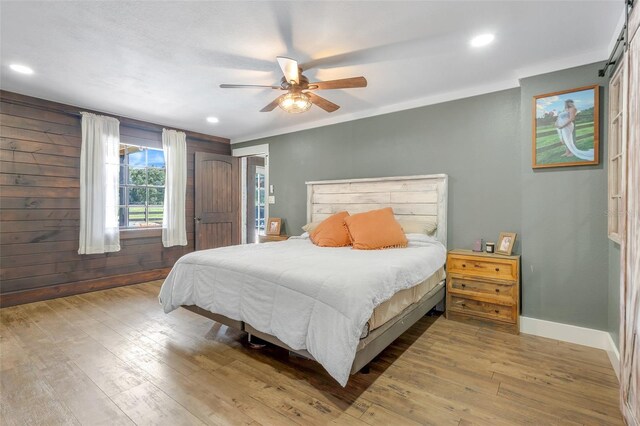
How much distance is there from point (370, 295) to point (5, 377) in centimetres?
251

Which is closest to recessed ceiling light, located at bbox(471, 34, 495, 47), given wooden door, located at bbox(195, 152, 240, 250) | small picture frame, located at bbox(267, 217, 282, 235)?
small picture frame, located at bbox(267, 217, 282, 235)

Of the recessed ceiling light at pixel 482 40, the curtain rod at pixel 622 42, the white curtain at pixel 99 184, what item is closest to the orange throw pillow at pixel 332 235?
the recessed ceiling light at pixel 482 40

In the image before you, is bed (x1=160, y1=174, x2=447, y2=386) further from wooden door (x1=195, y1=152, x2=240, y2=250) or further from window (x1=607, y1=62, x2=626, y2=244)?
wooden door (x1=195, y1=152, x2=240, y2=250)

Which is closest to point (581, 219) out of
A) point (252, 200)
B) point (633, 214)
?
point (633, 214)

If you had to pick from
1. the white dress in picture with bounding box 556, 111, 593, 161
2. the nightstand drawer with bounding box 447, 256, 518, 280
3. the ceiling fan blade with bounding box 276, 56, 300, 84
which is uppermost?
the ceiling fan blade with bounding box 276, 56, 300, 84

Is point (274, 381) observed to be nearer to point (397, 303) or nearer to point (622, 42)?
point (397, 303)

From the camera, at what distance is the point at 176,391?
1849 millimetres

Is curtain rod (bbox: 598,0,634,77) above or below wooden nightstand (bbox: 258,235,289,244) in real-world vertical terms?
above

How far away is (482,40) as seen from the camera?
233cm

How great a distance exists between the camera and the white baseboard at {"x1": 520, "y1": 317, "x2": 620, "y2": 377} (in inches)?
93.6

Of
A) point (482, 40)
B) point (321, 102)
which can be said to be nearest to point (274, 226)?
point (321, 102)

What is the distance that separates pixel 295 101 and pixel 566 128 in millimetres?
2436

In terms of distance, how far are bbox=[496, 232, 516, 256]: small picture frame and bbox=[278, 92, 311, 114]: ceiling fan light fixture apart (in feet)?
7.71

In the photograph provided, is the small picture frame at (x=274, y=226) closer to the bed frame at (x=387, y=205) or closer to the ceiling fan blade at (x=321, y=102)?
the bed frame at (x=387, y=205)
